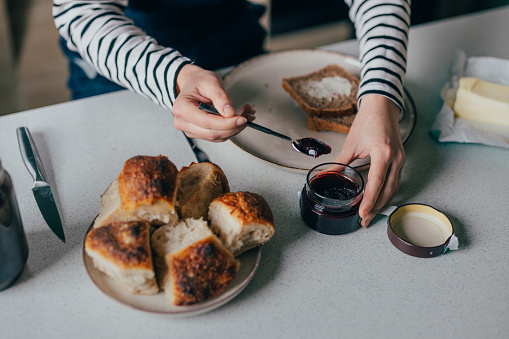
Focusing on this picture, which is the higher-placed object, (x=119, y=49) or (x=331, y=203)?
(x=119, y=49)

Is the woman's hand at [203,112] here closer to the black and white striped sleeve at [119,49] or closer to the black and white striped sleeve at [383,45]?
the black and white striped sleeve at [119,49]

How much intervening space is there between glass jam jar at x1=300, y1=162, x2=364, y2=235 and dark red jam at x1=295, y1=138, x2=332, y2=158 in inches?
3.0

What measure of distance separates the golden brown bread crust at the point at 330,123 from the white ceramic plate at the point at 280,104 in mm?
14

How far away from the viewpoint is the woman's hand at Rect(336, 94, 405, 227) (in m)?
0.96

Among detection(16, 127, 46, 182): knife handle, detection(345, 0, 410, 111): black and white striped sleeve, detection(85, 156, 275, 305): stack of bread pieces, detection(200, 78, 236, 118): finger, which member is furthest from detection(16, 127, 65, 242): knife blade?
detection(345, 0, 410, 111): black and white striped sleeve

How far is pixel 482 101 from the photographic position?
1.20 meters

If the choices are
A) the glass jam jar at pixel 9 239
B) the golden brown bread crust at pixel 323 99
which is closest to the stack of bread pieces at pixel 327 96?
the golden brown bread crust at pixel 323 99

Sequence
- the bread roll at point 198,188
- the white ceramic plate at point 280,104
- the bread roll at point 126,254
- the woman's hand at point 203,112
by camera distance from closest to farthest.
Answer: the bread roll at point 126,254, the bread roll at point 198,188, the woman's hand at point 203,112, the white ceramic plate at point 280,104

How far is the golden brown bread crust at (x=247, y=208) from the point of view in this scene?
0.83 metres

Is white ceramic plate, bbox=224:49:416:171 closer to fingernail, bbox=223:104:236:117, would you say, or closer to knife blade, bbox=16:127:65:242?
fingernail, bbox=223:104:236:117

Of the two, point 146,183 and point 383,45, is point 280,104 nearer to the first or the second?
point 383,45

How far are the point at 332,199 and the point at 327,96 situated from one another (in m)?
0.47

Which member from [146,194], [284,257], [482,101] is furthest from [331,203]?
[482,101]

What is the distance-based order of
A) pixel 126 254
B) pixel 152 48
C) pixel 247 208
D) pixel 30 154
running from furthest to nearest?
pixel 152 48 < pixel 30 154 < pixel 247 208 < pixel 126 254
